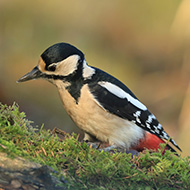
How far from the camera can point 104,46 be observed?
6.76 m

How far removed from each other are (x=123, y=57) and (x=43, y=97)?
5.26 ft

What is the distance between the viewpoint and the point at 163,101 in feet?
22.1

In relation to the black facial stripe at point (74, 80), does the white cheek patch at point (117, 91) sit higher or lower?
higher

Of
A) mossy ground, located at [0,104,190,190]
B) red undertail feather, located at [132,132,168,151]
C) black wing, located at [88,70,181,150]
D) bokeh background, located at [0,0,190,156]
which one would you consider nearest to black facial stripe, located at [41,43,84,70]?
black wing, located at [88,70,181,150]

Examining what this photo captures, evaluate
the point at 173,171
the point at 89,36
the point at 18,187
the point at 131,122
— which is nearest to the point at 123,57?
the point at 89,36

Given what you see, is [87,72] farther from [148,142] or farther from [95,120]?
[148,142]

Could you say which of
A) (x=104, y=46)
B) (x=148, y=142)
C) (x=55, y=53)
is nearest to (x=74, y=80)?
(x=55, y=53)

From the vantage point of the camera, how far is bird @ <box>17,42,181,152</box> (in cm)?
287

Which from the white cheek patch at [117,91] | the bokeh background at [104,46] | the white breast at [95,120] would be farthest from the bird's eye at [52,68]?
the bokeh background at [104,46]

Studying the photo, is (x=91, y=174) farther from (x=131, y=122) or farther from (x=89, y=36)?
(x=89, y=36)

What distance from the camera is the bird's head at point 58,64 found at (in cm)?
282

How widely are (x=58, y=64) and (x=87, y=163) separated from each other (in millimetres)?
1121

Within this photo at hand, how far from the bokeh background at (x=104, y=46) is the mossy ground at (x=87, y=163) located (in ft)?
13.8

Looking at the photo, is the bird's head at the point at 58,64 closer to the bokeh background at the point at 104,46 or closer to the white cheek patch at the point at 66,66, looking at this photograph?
the white cheek patch at the point at 66,66
